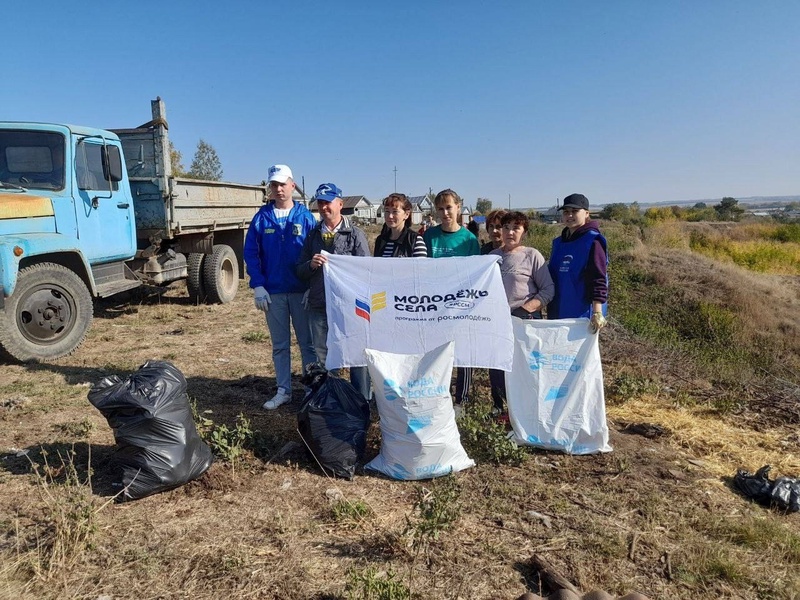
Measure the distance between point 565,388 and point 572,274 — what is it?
0.78 m

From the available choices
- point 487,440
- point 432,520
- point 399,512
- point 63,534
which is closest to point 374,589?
point 432,520

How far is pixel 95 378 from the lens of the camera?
496 cm

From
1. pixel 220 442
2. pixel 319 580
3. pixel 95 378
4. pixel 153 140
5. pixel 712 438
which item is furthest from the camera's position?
pixel 153 140

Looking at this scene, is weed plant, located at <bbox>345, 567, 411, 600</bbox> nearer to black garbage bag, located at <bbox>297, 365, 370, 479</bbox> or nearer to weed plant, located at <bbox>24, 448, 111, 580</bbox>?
black garbage bag, located at <bbox>297, 365, 370, 479</bbox>

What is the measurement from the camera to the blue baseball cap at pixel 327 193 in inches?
147

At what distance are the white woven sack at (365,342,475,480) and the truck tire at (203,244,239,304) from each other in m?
5.94

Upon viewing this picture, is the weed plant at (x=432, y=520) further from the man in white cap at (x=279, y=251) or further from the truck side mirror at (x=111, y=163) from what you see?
the truck side mirror at (x=111, y=163)

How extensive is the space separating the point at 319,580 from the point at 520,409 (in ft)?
5.75

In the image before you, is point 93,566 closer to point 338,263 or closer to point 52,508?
point 52,508

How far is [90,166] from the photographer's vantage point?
605 cm

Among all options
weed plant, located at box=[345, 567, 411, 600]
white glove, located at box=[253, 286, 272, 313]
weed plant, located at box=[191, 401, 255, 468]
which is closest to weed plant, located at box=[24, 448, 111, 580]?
weed plant, located at box=[191, 401, 255, 468]

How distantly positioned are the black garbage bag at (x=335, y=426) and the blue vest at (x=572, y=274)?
159 cm

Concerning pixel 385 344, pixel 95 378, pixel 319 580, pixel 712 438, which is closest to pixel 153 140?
pixel 95 378

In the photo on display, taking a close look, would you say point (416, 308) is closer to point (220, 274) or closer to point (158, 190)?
point (158, 190)
